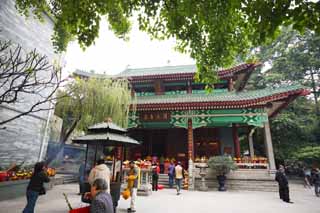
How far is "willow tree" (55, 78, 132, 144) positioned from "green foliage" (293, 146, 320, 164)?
51.5 ft

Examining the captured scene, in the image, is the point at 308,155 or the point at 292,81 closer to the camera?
the point at 308,155

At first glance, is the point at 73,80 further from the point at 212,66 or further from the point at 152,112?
the point at 212,66

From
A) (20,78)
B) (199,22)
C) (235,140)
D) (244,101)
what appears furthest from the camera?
(235,140)

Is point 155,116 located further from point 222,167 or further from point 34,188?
point 34,188

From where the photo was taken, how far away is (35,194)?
14.0ft

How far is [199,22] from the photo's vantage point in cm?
386

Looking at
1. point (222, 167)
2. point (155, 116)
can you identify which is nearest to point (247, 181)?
point (222, 167)

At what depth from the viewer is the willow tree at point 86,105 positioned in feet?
33.1

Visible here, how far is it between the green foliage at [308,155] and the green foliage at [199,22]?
56.3ft

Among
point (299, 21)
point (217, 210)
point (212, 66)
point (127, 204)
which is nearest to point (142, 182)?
point (127, 204)

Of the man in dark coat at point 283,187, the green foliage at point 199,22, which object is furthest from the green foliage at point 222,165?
the green foliage at point 199,22

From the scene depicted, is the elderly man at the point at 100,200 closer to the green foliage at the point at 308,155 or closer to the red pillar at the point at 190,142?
the red pillar at the point at 190,142

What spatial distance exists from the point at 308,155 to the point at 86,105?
701 inches

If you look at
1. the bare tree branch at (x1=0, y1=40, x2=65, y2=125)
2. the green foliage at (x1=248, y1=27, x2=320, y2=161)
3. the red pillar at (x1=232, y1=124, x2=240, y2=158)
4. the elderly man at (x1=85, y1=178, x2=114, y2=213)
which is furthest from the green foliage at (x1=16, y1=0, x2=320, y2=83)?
the green foliage at (x1=248, y1=27, x2=320, y2=161)
